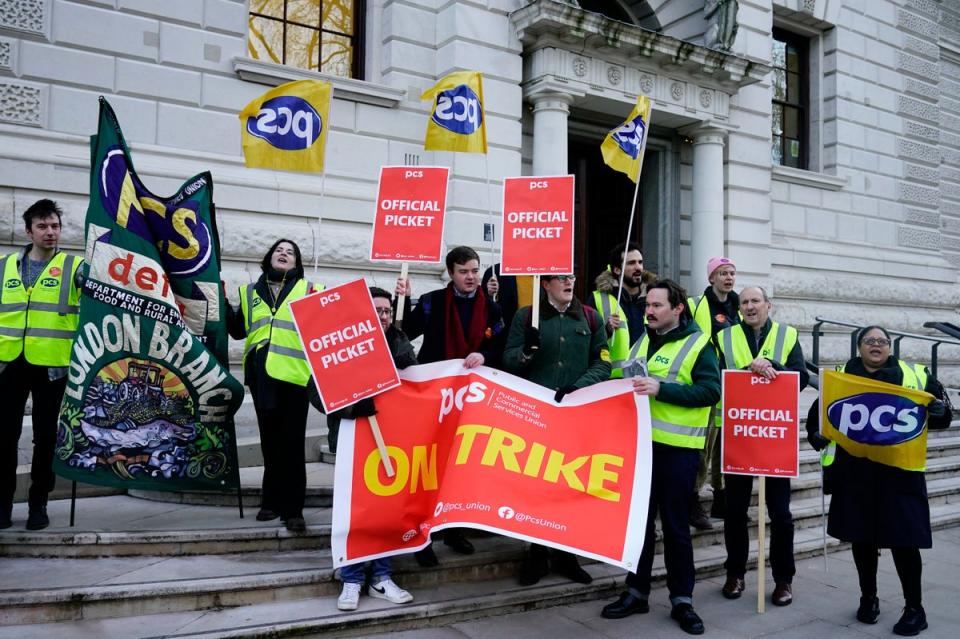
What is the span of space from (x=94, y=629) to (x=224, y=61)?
6.41 metres

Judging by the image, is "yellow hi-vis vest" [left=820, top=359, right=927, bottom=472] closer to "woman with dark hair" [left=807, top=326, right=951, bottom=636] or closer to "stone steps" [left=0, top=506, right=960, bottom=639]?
"woman with dark hair" [left=807, top=326, right=951, bottom=636]

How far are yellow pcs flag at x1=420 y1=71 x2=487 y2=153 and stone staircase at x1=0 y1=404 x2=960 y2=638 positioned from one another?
9.52 ft

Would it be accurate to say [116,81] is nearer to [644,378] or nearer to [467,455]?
[467,455]

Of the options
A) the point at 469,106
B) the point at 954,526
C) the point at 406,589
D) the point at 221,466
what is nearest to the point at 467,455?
the point at 406,589

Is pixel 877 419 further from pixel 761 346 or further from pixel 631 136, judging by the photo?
pixel 631 136

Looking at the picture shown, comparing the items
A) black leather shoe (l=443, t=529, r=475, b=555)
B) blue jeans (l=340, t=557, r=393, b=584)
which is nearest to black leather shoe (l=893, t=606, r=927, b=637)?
black leather shoe (l=443, t=529, r=475, b=555)

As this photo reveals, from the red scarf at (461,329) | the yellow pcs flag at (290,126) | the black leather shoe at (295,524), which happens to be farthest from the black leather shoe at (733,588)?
the yellow pcs flag at (290,126)

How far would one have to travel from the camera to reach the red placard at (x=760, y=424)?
4.82m

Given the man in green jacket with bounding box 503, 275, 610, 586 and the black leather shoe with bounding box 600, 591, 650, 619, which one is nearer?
the black leather shoe with bounding box 600, 591, 650, 619

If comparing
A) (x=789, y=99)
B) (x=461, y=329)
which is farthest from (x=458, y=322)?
(x=789, y=99)

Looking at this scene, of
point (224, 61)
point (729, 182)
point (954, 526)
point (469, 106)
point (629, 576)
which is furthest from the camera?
point (729, 182)

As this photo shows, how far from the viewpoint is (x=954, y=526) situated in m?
7.55

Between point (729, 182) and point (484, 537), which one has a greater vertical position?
point (729, 182)

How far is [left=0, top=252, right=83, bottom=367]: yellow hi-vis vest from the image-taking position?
486cm
